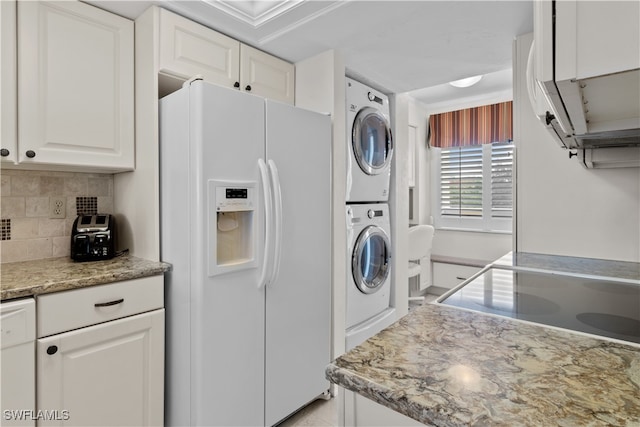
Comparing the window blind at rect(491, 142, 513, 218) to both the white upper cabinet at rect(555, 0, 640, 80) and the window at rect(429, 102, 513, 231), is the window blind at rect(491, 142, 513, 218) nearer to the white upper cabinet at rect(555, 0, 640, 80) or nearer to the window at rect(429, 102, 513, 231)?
the window at rect(429, 102, 513, 231)

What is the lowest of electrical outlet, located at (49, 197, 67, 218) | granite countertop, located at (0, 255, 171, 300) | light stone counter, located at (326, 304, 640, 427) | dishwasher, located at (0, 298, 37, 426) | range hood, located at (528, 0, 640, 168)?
dishwasher, located at (0, 298, 37, 426)

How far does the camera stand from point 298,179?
76.2 inches

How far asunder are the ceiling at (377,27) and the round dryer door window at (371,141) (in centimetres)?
36

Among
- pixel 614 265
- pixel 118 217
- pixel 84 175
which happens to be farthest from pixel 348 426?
pixel 84 175

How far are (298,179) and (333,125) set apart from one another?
0.51m

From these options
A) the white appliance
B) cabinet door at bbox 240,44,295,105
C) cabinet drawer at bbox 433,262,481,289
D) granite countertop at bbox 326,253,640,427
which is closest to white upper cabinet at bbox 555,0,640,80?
granite countertop at bbox 326,253,640,427

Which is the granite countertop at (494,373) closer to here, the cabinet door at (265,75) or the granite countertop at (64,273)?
the granite countertop at (64,273)

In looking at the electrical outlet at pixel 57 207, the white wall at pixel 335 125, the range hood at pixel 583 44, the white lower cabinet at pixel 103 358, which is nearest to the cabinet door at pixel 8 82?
the electrical outlet at pixel 57 207

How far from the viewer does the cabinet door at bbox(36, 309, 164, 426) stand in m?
1.34

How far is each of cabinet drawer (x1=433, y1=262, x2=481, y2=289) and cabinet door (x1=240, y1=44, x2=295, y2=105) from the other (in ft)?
10.1

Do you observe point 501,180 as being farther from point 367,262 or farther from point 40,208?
point 40,208

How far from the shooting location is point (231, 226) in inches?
67.4

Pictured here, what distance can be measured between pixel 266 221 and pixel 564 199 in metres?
1.56

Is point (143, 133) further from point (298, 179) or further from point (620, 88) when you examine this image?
point (620, 88)
